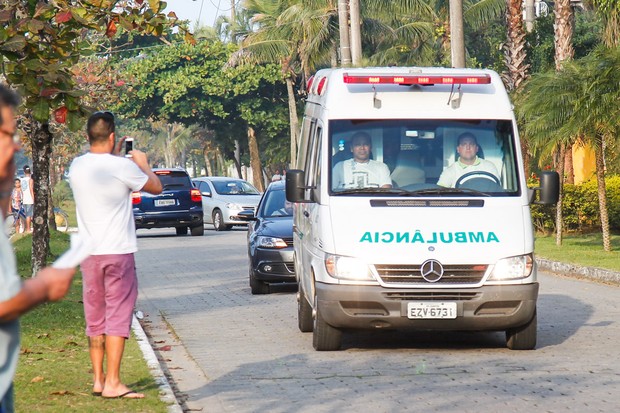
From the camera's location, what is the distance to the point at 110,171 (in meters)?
8.22

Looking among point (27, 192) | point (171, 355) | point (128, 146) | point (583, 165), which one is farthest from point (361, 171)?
point (583, 165)

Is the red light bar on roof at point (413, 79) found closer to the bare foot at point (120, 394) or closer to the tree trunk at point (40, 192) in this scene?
the bare foot at point (120, 394)

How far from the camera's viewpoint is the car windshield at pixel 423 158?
436 inches

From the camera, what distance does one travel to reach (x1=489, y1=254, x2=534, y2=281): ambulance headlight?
10.4 meters

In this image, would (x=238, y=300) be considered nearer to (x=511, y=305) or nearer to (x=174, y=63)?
(x=511, y=305)

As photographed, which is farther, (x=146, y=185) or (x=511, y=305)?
(x=511, y=305)

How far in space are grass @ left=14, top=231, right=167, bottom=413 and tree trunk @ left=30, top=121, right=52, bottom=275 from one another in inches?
95.3

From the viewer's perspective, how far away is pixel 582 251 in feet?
74.5

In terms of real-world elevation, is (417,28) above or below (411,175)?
above

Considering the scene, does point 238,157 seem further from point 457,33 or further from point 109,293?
point 109,293

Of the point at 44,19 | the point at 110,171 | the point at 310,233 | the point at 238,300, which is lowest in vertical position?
the point at 238,300

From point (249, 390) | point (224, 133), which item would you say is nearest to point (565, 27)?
point (249, 390)

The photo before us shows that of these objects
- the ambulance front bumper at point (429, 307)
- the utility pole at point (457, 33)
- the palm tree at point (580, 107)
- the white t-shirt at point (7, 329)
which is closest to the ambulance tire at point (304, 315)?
the ambulance front bumper at point (429, 307)

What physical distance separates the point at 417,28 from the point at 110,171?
40.6 meters
